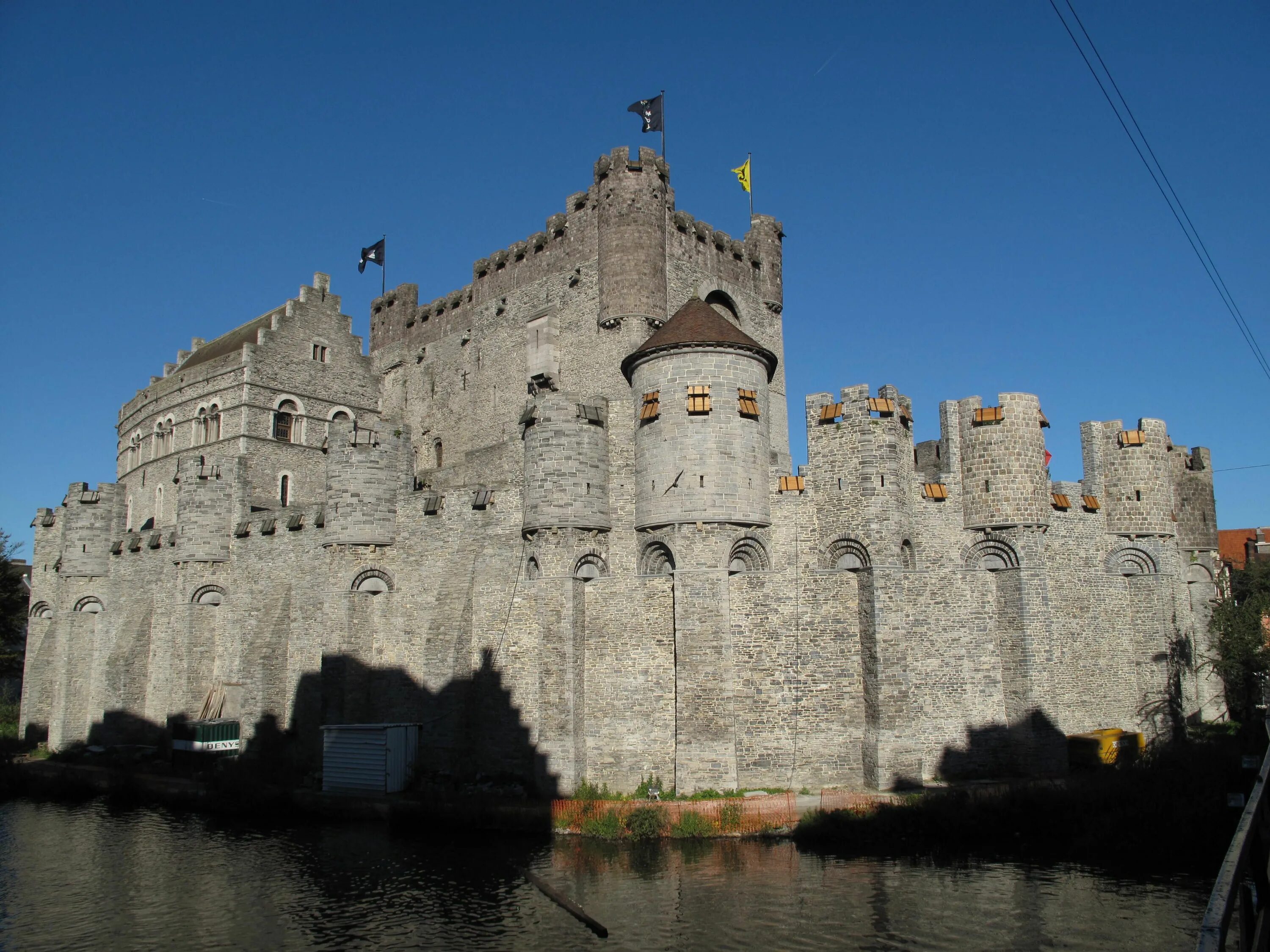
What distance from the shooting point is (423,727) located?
2425cm

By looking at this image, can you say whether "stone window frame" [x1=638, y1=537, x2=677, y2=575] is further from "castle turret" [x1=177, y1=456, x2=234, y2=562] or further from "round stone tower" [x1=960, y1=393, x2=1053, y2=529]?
"castle turret" [x1=177, y1=456, x2=234, y2=562]

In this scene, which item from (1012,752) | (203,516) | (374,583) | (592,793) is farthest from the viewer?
(203,516)

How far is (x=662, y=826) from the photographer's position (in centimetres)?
1953

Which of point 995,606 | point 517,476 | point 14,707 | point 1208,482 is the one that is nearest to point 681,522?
point 517,476

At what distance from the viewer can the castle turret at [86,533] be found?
1363 inches

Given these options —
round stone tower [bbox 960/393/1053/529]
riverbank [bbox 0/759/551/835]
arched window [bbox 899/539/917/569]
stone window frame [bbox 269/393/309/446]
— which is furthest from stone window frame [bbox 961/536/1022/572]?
stone window frame [bbox 269/393/309/446]

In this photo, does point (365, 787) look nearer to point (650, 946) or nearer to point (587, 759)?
point (587, 759)

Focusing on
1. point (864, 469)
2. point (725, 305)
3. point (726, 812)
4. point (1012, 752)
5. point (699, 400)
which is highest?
point (725, 305)

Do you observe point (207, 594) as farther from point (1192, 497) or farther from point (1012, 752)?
point (1192, 497)

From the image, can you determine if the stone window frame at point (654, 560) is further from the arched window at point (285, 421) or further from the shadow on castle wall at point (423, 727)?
the arched window at point (285, 421)

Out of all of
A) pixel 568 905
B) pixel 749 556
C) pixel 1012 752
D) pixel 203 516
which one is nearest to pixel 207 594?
pixel 203 516

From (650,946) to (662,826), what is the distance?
5.39m

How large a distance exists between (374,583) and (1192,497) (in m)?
23.4

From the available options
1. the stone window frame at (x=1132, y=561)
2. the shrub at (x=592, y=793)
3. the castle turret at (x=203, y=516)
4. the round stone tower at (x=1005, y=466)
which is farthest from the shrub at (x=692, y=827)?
the castle turret at (x=203, y=516)
